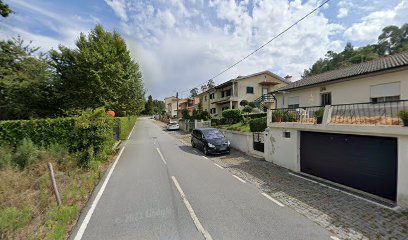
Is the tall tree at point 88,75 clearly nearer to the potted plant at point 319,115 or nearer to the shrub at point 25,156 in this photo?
the shrub at point 25,156

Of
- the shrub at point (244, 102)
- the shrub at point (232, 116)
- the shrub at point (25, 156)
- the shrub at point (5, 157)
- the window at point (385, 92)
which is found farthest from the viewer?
the shrub at point (244, 102)

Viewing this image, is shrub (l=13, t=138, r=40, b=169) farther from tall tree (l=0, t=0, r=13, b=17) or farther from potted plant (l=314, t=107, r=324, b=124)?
potted plant (l=314, t=107, r=324, b=124)

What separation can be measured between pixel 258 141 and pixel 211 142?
9.72 ft

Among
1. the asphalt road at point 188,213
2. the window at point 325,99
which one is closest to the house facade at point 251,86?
the window at point 325,99

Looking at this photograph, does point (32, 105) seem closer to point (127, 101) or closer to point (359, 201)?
point (127, 101)

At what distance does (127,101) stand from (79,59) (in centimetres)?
742

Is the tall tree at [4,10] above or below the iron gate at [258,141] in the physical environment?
above

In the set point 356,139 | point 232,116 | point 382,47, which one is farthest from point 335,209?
point 382,47

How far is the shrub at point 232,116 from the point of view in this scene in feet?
76.8

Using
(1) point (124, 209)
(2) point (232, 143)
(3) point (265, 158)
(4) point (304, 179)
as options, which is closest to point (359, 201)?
(4) point (304, 179)

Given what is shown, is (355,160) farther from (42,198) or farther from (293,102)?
(293,102)

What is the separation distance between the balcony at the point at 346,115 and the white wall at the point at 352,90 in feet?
11.8

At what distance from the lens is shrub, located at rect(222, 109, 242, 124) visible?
922 inches

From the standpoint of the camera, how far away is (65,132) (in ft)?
39.5
